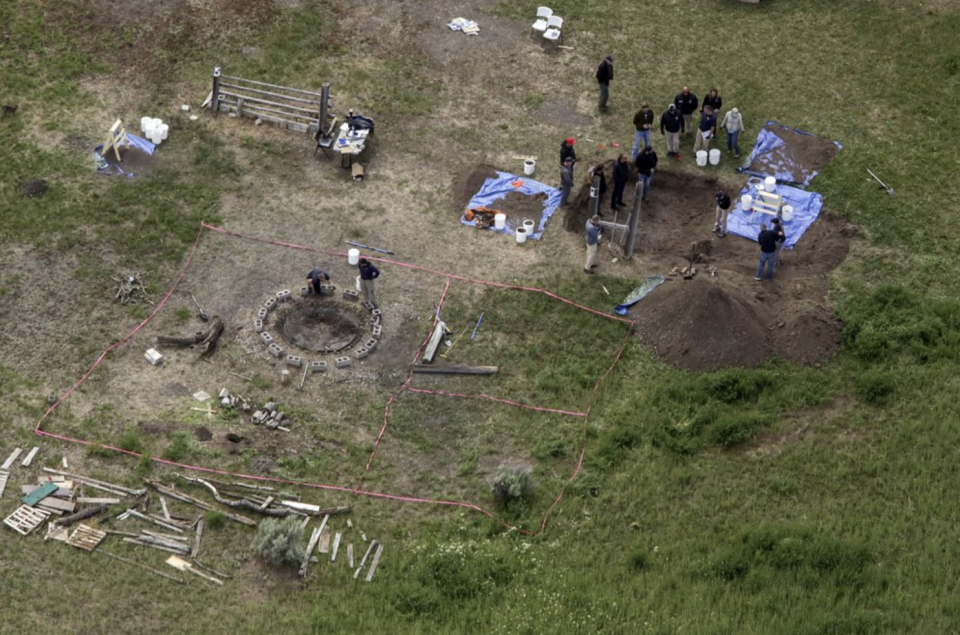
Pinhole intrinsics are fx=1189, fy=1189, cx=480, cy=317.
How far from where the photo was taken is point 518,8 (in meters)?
37.9

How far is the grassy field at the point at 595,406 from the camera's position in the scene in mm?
20922

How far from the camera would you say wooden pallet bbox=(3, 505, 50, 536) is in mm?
22016

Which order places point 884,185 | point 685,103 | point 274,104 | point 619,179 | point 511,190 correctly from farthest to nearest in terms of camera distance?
point 274,104, point 685,103, point 511,190, point 884,185, point 619,179

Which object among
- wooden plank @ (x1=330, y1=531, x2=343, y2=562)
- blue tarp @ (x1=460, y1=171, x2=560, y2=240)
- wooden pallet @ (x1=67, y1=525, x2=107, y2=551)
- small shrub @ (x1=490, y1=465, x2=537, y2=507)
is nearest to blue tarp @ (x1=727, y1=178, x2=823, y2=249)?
blue tarp @ (x1=460, y1=171, x2=560, y2=240)

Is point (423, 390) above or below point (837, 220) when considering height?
below

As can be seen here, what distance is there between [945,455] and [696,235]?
29.2ft

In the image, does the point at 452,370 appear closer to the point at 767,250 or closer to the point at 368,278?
the point at 368,278

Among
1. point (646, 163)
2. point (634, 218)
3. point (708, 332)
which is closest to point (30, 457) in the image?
point (708, 332)

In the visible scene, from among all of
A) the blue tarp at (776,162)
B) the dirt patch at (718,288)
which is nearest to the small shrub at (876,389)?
the dirt patch at (718,288)

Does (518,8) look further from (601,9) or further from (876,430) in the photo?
(876,430)

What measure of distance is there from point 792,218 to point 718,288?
5.03 metres

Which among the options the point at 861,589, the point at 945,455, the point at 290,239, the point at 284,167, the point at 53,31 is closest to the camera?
the point at 861,589

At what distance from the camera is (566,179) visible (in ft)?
98.7

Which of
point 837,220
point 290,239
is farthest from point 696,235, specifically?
point 290,239
